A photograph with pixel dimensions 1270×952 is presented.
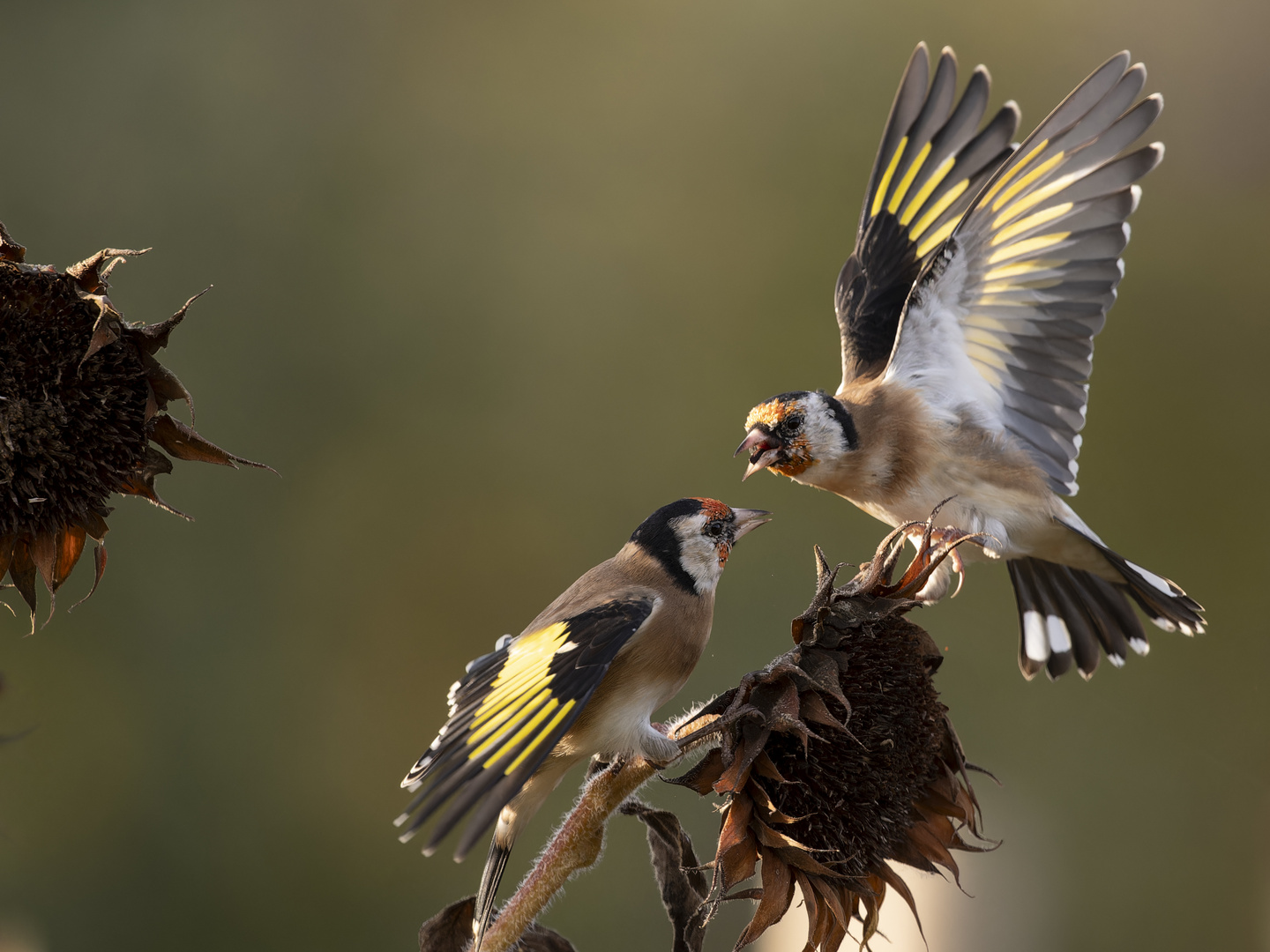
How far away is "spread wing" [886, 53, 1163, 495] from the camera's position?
1.81m

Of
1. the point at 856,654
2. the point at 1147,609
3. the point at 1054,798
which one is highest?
the point at 856,654

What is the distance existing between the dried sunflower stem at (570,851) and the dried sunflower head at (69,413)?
0.54 metres

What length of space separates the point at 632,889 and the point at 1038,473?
269cm

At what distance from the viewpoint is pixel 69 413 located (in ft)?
3.88

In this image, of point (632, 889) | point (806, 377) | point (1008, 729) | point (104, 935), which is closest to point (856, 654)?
point (806, 377)

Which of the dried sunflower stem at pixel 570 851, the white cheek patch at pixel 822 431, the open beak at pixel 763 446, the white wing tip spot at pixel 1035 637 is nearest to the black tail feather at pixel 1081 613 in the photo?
the white wing tip spot at pixel 1035 637

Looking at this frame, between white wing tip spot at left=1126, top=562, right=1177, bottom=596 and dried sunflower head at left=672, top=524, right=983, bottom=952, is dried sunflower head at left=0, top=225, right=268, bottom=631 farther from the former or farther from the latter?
white wing tip spot at left=1126, top=562, right=1177, bottom=596

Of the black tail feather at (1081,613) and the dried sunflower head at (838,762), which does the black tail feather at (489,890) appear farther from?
the black tail feather at (1081,613)

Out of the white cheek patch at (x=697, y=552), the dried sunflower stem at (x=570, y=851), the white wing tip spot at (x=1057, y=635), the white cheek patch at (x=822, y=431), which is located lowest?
the white wing tip spot at (x=1057, y=635)

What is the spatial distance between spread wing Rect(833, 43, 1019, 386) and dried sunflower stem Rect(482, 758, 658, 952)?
1.22 metres

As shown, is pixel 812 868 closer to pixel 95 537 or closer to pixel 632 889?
pixel 95 537

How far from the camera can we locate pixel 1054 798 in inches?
171

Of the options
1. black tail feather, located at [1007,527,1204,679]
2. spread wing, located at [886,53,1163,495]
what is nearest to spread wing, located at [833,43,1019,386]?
spread wing, located at [886,53,1163,495]

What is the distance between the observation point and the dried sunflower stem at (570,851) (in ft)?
3.73
